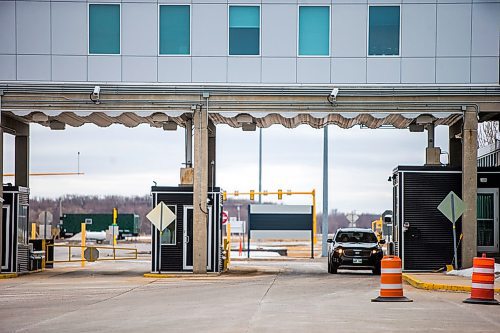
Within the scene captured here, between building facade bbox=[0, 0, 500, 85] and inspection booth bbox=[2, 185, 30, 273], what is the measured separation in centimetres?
493

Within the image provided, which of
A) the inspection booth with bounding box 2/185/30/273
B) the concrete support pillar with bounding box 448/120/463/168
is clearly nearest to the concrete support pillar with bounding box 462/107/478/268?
the concrete support pillar with bounding box 448/120/463/168

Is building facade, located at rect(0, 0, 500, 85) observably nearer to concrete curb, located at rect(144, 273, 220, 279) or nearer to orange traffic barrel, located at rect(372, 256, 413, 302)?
concrete curb, located at rect(144, 273, 220, 279)

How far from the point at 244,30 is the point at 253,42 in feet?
1.74

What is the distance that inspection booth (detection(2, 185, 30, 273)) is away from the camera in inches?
1481

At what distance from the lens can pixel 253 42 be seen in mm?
35781

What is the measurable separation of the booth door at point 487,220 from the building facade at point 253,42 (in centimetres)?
436

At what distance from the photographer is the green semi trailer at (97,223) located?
111 metres

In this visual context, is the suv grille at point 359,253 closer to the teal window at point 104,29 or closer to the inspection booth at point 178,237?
the inspection booth at point 178,237

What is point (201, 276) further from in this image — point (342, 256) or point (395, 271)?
point (395, 271)

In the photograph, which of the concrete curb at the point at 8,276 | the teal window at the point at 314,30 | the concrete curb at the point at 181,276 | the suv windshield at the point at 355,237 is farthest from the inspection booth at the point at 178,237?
the teal window at the point at 314,30

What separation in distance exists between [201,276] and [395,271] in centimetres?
1382

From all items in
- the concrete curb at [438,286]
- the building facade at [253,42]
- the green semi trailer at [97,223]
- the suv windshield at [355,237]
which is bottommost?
the green semi trailer at [97,223]

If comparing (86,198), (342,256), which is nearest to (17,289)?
(342,256)

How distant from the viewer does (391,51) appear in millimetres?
35719
